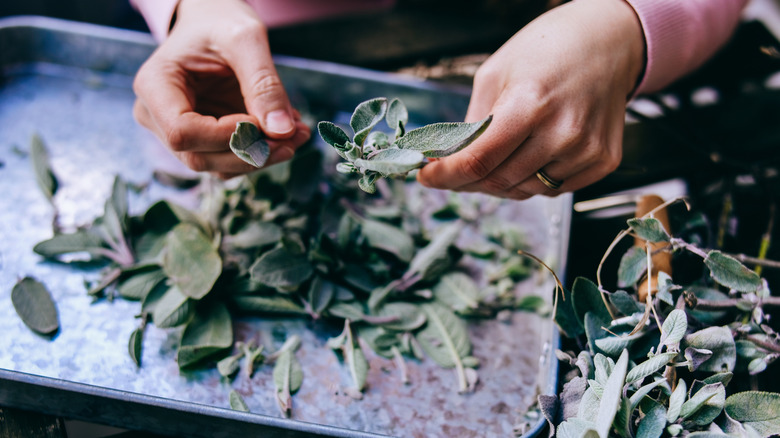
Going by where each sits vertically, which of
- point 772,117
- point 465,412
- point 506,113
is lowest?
point 465,412

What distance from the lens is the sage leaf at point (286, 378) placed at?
0.49 metres

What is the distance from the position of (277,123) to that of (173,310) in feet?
0.68

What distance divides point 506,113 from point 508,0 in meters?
0.57

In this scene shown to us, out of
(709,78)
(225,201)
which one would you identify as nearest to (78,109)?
(225,201)

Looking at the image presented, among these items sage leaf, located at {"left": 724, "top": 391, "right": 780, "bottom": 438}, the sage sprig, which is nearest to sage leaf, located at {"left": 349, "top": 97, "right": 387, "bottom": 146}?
the sage sprig

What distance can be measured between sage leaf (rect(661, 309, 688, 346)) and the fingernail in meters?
0.35

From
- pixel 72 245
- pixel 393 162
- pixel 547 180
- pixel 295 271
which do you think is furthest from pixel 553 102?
pixel 72 245

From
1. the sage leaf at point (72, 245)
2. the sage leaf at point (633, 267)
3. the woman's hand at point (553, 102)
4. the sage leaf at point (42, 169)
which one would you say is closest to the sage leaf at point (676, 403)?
the sage leaf at point (633, 267)

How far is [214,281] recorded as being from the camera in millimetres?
519

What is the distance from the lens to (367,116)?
0.39m

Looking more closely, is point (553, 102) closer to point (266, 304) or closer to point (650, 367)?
point (650, 367)

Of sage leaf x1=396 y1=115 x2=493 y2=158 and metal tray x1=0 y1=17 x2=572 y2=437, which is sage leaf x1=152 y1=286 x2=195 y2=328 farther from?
sage leaf x1=396 y1=115 x2=493 y2=158

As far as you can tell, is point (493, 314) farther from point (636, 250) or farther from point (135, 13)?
point (135, 13)

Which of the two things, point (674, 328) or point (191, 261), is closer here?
point (674, 328)
